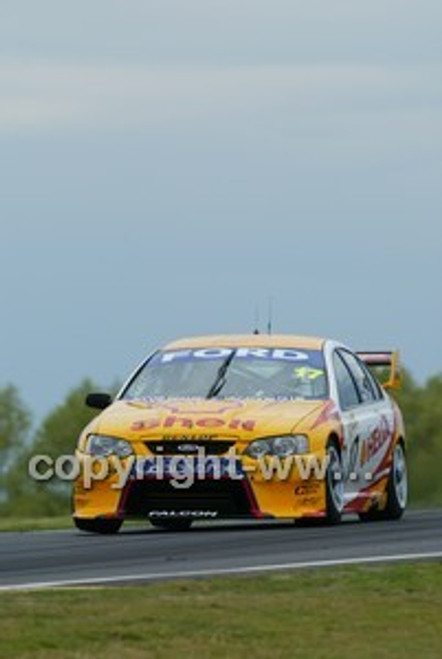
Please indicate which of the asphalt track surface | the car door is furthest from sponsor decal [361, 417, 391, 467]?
the asphalt track surface

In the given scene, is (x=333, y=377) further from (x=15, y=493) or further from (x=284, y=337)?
(x=15, y=493)

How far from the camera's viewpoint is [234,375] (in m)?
20.9

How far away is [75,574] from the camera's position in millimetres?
15055

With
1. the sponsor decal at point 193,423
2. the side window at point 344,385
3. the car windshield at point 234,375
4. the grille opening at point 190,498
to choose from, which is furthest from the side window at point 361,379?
the grille opening at point 190,498

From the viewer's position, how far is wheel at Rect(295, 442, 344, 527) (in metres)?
20.1

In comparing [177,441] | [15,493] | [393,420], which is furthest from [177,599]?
[15,493]

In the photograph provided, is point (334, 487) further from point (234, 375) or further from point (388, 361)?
point (388, 361)

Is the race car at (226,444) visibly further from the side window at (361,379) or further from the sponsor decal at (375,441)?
the side window at (361,379)

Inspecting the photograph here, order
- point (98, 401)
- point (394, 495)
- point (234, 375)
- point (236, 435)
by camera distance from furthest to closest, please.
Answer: point (394, 495)
point (98, 401)
point (234, 375)
point (236, 435)

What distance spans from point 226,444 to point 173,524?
1614 mm

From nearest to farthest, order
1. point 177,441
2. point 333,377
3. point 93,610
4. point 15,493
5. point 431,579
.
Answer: point 93,610 < point 431,579 < point 177,441 < point 333,377 < point 15,493

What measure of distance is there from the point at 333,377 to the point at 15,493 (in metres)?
43.0

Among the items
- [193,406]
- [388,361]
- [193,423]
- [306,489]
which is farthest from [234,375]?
[388,361]

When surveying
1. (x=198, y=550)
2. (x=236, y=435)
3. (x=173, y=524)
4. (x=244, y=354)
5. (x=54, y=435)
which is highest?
(x=244, y=354)
